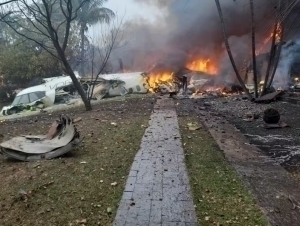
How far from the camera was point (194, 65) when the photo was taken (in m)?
25.0

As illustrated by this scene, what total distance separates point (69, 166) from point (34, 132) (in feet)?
12.5

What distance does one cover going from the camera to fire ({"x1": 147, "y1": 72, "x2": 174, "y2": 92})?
20.2 meters

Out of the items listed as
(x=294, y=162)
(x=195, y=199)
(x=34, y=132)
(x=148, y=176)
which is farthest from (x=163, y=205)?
(x=34, y=132)

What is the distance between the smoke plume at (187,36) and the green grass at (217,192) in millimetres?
15876

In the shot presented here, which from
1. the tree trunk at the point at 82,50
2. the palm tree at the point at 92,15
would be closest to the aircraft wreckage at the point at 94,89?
the tree trunk at the point at 82,50

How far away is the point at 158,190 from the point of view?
12.5 ft

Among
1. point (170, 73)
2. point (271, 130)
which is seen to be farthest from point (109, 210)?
point (170, 73)

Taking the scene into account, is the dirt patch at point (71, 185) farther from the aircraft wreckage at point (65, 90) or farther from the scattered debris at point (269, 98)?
the aircraft wreckage at point (65, 90)

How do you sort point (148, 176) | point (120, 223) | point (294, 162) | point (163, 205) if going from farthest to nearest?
point (294, 162), point (148, 176), point (163, 205), point (120, 223)

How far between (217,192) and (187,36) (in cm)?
2253

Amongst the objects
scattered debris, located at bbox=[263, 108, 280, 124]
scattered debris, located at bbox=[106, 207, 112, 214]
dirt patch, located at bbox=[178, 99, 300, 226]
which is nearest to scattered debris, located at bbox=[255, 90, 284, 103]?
scattered debris, located at bbox=[263, 108, 280, 124]

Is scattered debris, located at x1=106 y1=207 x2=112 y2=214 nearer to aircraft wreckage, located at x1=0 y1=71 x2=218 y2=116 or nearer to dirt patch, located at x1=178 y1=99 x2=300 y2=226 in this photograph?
dirt patch, located at x1=178 y1=99 x2=300 y2=226

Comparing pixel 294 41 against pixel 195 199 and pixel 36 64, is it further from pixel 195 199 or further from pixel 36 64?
pixel 36 64

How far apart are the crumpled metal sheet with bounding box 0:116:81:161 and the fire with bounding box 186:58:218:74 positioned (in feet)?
64.6
